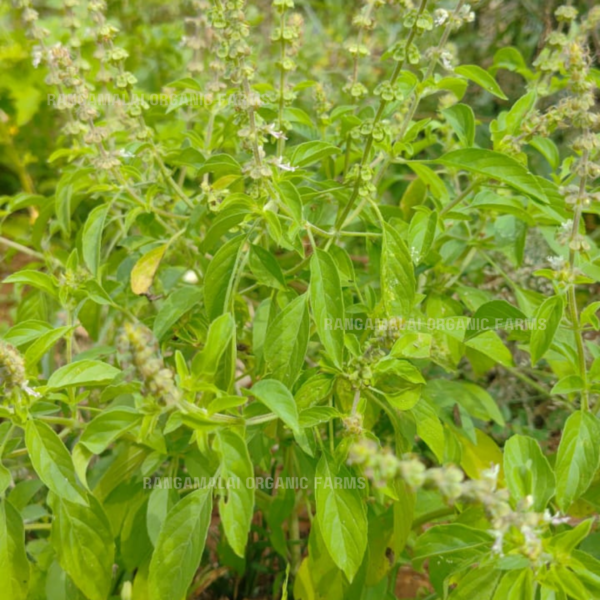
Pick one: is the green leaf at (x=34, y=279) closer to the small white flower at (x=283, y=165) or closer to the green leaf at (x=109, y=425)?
the green leaf at (x=109, y=425)

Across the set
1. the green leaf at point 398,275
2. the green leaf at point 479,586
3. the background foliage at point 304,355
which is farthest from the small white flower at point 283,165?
the green leaf at point 479,586

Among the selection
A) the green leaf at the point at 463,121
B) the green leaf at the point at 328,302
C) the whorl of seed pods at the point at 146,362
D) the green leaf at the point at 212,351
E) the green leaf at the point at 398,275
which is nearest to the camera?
the whorl of seed pods at the point at 146,362

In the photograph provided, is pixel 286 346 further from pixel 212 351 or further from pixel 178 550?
pixel 178 550

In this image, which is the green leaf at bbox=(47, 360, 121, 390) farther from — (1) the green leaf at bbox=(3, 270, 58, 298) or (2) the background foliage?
(1) the green leaf at bbox=(3, 270, 58, 298)

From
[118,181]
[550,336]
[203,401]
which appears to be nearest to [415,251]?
[550,336]

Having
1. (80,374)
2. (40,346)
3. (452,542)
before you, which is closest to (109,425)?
(80,374)

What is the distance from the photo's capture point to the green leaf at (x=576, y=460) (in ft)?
5.11

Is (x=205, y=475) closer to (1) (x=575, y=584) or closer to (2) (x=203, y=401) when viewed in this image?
(2) (x=203, y=401)

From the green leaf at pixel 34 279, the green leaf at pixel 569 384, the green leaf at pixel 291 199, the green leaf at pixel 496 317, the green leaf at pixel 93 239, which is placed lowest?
the green leaf at pixel 569 384

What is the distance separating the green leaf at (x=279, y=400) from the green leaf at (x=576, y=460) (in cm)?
64

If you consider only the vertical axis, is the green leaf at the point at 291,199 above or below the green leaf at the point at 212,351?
above

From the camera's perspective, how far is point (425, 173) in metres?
1.82

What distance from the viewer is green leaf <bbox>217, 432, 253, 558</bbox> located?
4.46 feet

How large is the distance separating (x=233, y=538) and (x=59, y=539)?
54 centimetres
